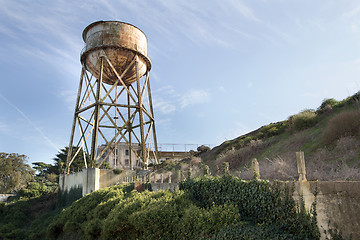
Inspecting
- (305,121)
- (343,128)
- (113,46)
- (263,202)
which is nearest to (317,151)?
(343,128)

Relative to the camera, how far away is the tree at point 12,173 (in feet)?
119

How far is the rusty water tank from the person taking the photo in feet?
65.6

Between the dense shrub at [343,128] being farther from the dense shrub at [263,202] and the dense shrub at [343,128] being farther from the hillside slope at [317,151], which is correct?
the dense shrub at [263,202]

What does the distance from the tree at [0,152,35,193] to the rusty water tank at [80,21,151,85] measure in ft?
78.4

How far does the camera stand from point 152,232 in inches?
350

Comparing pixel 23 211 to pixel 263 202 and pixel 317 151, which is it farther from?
pixel 317 151

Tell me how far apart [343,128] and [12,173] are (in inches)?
1538

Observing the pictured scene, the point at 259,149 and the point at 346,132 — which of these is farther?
the point at 259,149

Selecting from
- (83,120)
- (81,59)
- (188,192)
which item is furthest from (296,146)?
(81,59)

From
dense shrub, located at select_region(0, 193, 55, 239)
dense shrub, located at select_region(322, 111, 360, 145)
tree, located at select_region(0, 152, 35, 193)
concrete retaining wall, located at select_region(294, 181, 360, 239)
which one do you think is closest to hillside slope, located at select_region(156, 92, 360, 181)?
dense shrub, located at select_region(322, 111, 360, 145)

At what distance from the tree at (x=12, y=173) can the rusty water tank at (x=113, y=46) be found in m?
23.9

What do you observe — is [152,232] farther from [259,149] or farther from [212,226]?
[259,149]

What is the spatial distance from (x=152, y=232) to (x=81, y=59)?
54.2 ft

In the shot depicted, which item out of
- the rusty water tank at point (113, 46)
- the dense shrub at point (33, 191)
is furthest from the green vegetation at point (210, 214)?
the dense shrub at point (33, 191)
